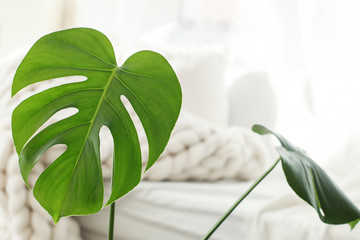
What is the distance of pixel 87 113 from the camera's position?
0.58m

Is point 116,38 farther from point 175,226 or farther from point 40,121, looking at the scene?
point 40,121

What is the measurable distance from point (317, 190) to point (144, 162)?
57 centimetres

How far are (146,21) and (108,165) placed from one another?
72.5 inches

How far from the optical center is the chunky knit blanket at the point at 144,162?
3.54ft

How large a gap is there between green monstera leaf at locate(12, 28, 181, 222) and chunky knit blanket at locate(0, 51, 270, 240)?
0.54 m

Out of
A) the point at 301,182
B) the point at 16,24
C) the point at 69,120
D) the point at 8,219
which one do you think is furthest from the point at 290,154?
the point at 16,24

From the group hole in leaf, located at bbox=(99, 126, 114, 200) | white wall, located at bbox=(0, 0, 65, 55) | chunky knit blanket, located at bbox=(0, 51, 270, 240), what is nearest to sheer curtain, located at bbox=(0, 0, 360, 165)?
white wall, located at bbox=(0, 0, 65, 55)

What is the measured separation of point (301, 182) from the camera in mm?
624

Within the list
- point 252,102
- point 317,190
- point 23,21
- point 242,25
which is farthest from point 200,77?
point 23,21

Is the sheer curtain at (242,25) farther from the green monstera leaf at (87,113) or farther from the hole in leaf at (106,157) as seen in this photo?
the green monstera leaf at (87,113)

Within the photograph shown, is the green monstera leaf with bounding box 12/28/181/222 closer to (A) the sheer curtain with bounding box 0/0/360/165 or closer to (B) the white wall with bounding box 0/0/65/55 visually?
(A) the sheer curtain with bounding box 0/0/360/165

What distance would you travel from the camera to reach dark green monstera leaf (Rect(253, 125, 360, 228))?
0.62 m

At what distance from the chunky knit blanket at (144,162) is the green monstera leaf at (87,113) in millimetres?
545

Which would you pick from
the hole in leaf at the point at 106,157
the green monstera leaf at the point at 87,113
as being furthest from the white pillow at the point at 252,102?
the green monstera leaf at the point at 87,113
